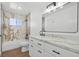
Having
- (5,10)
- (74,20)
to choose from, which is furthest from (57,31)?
(5,10)

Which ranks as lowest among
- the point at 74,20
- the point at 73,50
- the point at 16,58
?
the point at 16,58

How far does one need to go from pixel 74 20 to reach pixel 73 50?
78cm

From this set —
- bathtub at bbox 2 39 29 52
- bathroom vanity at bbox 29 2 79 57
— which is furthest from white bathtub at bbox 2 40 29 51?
bathroom vanity at bbox 29 2 79 57

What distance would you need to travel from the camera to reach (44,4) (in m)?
2.66

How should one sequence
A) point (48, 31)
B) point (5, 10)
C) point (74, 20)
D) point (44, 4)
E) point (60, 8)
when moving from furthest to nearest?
point (5, 10) → point (44, 4) → point (48, 31) → point (60, 8) → point (74, 20)

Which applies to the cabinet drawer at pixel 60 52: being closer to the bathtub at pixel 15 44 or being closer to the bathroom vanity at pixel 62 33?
the bathroom vanity at pixel 62 33

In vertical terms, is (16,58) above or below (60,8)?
below

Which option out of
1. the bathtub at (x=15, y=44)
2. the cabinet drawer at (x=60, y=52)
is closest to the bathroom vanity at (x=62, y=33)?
the cabinet drawer at (x=60, y=52)

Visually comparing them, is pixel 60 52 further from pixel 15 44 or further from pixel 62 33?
pixel 15 44

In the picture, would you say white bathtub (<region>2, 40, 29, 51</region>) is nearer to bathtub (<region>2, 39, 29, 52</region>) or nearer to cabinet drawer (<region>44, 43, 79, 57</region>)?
bathtub (<region>2, 39, 29, 52</region>)

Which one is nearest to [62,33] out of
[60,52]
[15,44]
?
[60,52]

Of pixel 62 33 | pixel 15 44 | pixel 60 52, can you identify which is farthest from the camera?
pixel 15 44

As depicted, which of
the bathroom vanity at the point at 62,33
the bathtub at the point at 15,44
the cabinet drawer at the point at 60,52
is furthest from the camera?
the bathtub at the point at 15,44

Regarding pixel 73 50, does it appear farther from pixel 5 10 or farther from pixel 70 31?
pixel 5 10
